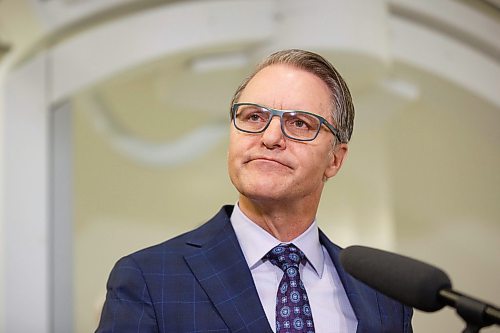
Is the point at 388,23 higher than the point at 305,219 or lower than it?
higher

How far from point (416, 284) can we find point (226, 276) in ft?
1.35

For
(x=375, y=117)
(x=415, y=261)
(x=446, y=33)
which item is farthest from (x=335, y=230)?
(x=415, y=261)

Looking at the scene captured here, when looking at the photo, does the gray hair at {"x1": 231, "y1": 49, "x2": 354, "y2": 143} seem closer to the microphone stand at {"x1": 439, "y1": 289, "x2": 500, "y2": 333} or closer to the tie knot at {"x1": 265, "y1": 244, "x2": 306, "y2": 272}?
the tie knot at {"x1": 265, "y1": 244, "x2": 306, "y2": 272}

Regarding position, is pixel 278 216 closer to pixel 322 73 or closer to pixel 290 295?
pixel 290 295

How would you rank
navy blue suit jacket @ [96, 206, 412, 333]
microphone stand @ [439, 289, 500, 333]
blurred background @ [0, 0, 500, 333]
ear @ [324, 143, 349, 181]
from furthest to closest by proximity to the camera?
blurred background @ [0, 0, 500, 333], ear @ [324, 143, 349, 181], navy blue suit jacket @ [96, 206, 412, 333], microphone stand @ [439, 289, 500, 333]

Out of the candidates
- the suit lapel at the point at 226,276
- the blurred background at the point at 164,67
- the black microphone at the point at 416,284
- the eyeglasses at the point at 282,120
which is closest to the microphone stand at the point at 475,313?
the black microphone at the point at 416,284

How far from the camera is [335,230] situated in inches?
228

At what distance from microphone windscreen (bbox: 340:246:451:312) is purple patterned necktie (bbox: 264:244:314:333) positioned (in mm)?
226

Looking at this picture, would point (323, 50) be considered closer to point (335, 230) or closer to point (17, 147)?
point (17, 147)

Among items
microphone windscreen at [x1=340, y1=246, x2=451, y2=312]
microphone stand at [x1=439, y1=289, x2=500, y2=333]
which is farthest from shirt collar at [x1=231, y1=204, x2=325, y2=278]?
microphone stand at [x1=439, y1=289, x2=500, y2=333]

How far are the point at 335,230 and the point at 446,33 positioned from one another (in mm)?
2568

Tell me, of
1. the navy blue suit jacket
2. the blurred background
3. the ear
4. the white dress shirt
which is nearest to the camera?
the navy blue suit jacket

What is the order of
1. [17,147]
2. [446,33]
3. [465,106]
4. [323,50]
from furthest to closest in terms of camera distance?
[465,106]
[446,33]
[17,147]
[323,50]

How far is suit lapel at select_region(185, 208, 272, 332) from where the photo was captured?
122 cm
